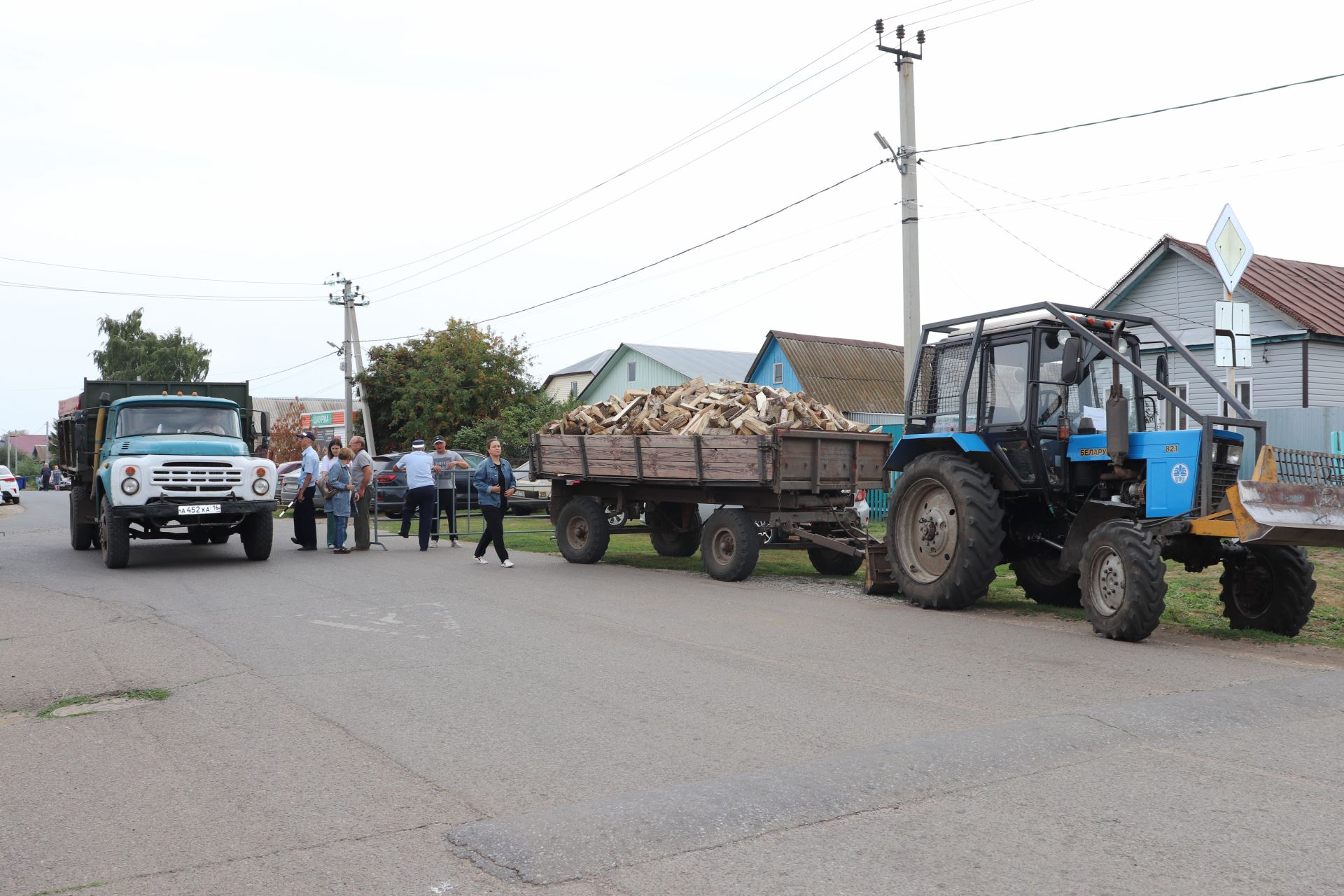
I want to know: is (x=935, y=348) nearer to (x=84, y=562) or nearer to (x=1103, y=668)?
(x=1103, y=668)

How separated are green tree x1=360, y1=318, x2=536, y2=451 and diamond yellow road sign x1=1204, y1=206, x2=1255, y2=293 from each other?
33.2 m

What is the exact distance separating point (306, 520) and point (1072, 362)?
1283 cm

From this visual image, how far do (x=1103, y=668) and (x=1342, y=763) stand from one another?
8.10 ft

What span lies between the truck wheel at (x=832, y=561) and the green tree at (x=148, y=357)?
2299 inches

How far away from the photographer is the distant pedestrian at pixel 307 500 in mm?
18031

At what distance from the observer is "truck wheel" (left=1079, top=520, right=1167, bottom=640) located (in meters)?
8.86

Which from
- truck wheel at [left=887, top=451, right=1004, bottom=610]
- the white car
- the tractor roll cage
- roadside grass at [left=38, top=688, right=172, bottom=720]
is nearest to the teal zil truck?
roadside grass at [left=38, top=688, right=172, bottom=720]

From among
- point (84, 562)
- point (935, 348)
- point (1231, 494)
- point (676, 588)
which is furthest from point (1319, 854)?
point (84, 562)

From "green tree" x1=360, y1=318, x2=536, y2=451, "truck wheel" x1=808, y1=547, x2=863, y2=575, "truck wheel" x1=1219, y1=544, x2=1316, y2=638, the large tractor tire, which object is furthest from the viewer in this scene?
"green tree" x1=360, y1=318, x2=536, y2=451

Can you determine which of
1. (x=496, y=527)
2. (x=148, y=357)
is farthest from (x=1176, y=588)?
(x=148, y=357)

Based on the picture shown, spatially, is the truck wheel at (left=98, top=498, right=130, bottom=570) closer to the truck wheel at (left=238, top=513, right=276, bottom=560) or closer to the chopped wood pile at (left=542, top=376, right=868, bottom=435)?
the truck wheel at (left=238, top=513, right=276, bottom=560)

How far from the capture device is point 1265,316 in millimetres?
24109

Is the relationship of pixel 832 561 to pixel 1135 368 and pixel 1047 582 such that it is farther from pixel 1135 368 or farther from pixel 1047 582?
pixel 1135 368

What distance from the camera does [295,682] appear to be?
25.0 feet
